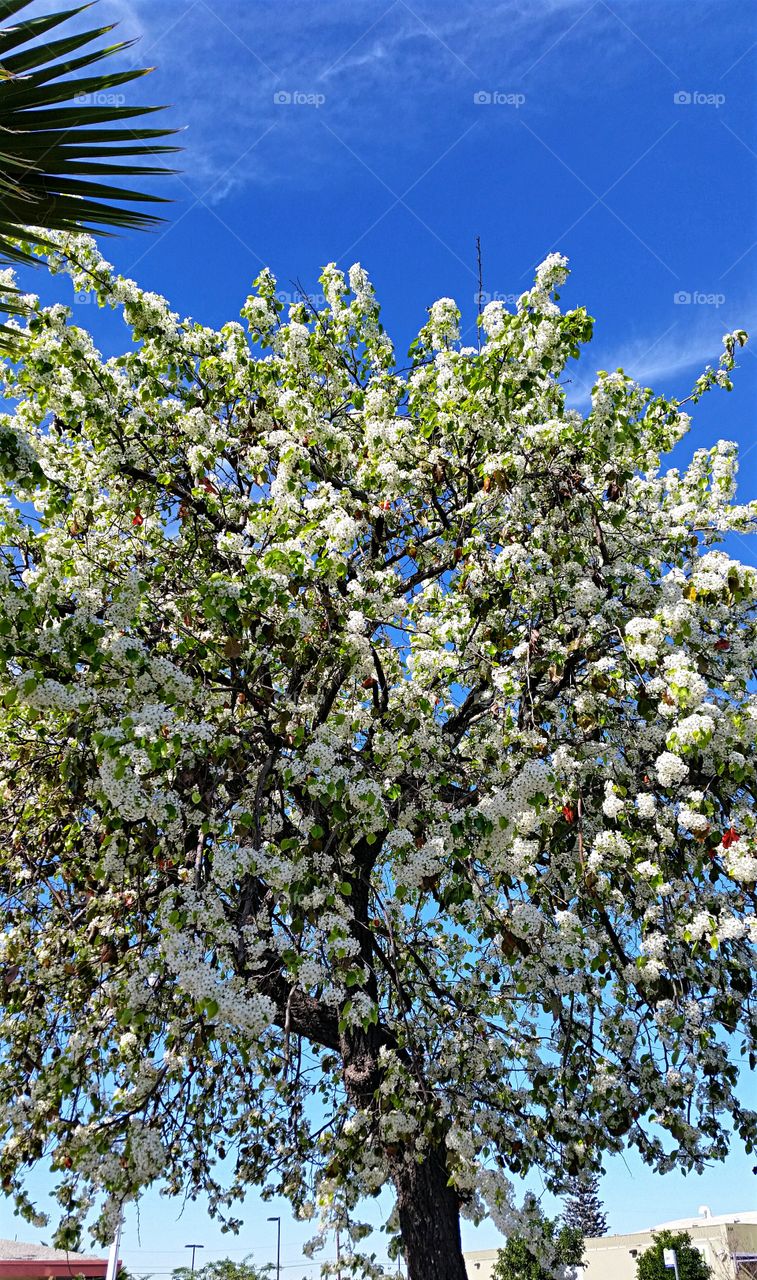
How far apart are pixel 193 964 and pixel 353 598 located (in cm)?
252

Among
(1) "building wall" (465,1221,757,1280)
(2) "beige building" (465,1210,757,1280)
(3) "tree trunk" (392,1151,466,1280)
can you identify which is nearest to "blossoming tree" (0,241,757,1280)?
(3) "tree trunk" (392,1151,466,1280)

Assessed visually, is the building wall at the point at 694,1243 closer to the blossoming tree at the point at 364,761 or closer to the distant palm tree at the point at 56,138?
the blossoming tree at the point at 364,761

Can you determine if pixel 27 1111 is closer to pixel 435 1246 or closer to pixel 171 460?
pixel 435 1246

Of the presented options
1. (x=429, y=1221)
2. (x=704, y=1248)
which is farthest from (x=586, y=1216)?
(x=429, y=1221)

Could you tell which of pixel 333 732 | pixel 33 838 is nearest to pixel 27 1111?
pixel 33 838

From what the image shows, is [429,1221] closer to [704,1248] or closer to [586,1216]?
[704,1248]

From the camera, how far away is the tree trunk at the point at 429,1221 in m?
6.33

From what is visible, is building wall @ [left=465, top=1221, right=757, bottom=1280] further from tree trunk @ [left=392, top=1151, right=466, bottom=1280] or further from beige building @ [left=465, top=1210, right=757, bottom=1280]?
tree trunk @ [left=392, top=1151, right=466, bottom=1280]

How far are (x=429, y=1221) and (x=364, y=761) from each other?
3263mm

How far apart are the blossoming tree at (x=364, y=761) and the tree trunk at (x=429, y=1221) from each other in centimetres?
2

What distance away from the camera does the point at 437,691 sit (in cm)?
679

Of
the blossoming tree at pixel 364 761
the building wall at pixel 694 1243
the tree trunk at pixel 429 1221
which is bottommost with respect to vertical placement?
the building wall at pixel 694 1243

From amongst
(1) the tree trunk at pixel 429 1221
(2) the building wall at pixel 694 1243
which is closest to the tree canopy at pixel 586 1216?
(2) the building wall at pixel 694 1243

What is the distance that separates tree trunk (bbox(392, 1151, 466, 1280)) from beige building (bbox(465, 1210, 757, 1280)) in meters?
32.3
